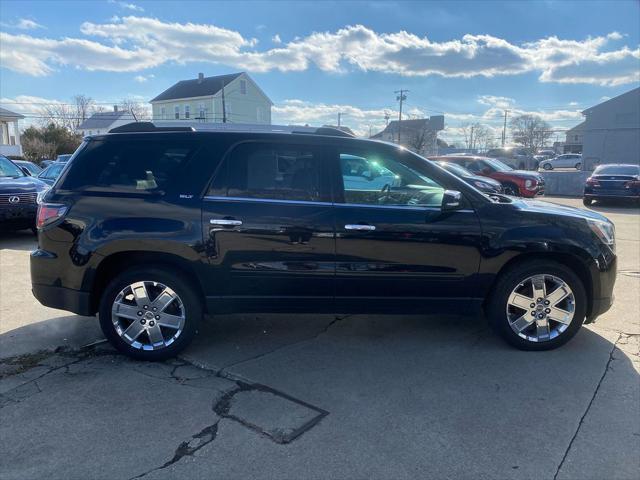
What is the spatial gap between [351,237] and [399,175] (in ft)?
2.28

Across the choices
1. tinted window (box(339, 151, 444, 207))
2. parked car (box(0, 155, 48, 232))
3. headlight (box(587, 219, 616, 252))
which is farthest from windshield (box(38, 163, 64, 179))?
headlight (box(587, 219, 616, 252))

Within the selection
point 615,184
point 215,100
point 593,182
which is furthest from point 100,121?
point 615,184

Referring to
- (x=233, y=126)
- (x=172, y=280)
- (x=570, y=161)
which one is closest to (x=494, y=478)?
(x=172, y=280)

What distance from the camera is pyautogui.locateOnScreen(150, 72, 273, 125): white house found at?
52562mm

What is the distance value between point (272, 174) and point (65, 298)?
79.4 inches

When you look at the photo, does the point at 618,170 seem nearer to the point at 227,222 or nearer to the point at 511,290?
the point at 511,290

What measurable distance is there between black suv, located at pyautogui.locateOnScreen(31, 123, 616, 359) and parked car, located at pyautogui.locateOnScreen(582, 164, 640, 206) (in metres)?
14.1

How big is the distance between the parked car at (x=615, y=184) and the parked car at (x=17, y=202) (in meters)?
16.4

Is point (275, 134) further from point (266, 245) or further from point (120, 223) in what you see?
point (120, 223)

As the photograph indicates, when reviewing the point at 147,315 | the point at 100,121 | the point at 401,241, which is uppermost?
the point at 100,121

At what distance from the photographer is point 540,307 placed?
412 cm

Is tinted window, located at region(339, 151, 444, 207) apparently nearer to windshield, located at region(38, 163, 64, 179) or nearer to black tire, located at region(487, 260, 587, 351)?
black tire, located at region(487, 260, 587, 351)

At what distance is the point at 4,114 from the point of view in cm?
3756

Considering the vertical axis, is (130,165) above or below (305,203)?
above
